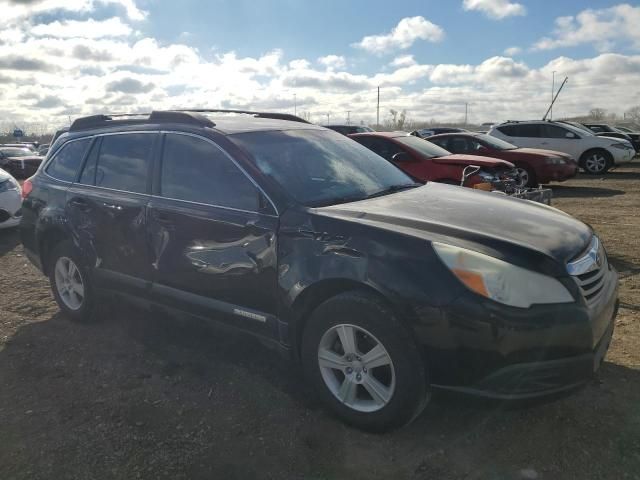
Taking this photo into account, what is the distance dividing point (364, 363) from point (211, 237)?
1264 millimetres

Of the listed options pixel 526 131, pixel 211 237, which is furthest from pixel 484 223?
pixel 526 131

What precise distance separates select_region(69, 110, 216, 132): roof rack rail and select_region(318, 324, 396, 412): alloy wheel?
1.75m

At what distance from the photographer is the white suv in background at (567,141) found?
16703 millimetres

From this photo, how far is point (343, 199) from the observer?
3.44 m

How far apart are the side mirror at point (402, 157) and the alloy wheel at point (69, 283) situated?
486cm

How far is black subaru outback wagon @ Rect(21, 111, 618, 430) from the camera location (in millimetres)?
2561

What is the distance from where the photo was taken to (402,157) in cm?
866

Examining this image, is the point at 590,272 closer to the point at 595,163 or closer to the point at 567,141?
the point at 567,141

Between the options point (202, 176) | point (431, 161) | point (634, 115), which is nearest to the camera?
point (202, 176)

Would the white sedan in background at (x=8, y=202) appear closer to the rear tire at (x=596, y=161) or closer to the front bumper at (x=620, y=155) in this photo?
the rear tire at (x=596, y=161)

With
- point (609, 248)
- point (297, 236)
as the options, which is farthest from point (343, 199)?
point (609, 248)

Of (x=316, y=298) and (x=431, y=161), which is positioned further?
(x=431, y=161)

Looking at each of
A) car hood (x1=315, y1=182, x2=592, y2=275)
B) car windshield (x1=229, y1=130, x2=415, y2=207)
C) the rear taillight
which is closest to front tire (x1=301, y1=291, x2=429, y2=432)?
car hood (x1=315, y1=182, x2=592, y2=275)

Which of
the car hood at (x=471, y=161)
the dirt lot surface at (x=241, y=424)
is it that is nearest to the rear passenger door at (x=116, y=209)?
the dirt lot surface at (x=241, y=424)
